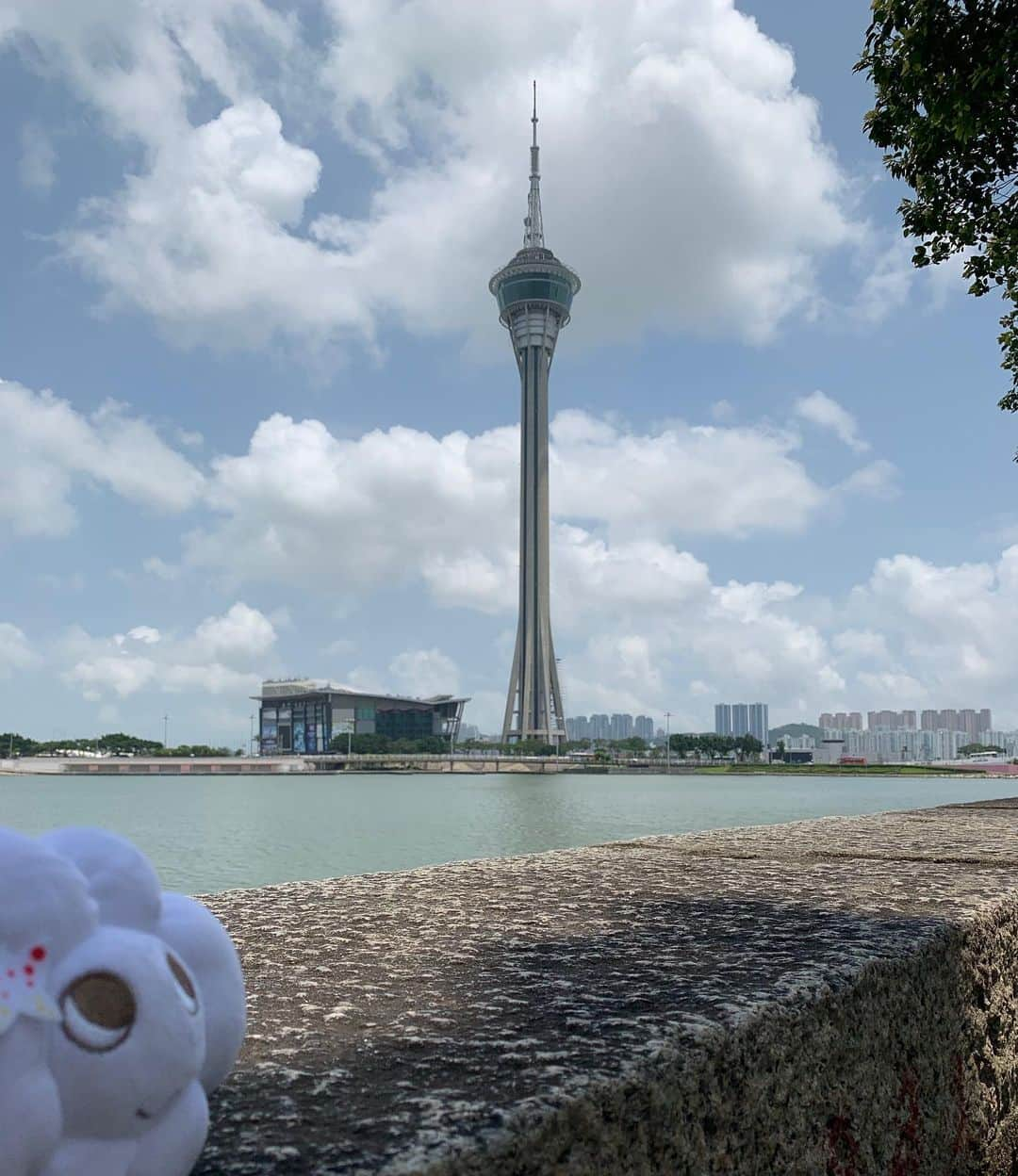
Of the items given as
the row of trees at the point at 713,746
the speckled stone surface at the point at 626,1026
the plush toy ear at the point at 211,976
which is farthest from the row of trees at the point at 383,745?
the plush toy ear at the point at 211,976

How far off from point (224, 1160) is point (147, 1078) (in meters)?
0.20

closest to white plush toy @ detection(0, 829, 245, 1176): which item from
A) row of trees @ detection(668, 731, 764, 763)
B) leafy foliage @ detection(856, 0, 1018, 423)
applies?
leafy foliage @ detection(856, 0, 1018, 423)

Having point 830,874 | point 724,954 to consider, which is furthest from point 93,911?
point 830,874

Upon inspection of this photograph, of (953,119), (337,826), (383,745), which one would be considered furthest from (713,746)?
(953,119)

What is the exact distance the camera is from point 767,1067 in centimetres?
142

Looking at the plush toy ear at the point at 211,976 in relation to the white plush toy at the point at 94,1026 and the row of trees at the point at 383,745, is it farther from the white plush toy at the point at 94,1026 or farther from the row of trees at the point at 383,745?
the row of trees at the point at 383,745

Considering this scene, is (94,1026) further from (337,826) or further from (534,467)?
(534,467)

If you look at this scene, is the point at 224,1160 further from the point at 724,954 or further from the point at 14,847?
the point at 724,954

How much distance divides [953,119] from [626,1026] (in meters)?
6.32

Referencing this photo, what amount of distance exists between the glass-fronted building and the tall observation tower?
23.0 meters

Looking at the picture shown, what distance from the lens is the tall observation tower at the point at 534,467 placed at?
105 meters

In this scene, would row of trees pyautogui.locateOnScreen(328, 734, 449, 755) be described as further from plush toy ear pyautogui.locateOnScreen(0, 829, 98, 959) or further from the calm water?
plush toy ear pyautogui.locateOnScreen(0, 829, 98, 959)

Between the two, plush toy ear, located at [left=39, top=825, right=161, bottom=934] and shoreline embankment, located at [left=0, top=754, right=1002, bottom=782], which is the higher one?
plush toy ear, located at [left=39, top=825, right=161, bottom=934]

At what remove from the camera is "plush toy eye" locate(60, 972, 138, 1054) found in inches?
34.8
